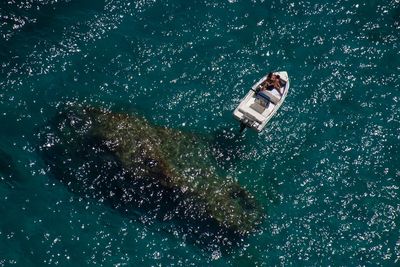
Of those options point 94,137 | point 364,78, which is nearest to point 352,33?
point 364,78

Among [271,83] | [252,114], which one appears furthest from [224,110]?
[271,83]

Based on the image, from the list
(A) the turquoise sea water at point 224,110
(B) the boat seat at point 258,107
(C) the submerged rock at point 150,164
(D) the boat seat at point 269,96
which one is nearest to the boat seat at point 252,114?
(B) the boat seat at point 258,107

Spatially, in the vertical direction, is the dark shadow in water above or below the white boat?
below

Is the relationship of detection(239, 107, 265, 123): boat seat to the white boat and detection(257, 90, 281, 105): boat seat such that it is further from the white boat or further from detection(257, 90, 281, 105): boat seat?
detection(257, 90, 281, 105): boat seat

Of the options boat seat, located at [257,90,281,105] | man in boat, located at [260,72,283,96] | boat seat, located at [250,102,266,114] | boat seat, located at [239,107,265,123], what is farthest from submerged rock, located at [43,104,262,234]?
man in boat, located at [260,72,283,96]

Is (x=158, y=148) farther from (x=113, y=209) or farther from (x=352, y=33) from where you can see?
(x=352, y=33)
